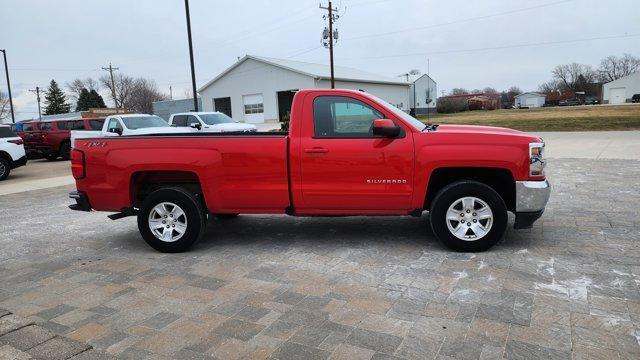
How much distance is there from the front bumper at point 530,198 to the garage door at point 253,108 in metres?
39.9

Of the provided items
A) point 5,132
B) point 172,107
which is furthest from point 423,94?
point 5,132

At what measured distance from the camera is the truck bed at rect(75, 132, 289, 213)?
5262mm

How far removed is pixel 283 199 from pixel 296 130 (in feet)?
2.54

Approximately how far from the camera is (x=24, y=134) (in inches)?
812

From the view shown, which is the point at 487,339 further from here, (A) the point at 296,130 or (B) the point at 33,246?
(B) the point at 33,246

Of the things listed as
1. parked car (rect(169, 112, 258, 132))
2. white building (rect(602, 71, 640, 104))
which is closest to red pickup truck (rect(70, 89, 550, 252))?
parked car (rect(169, 112, 258, 132))

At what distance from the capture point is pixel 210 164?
5332 millimetres

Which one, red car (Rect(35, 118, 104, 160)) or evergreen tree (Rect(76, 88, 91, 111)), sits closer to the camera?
red car (Rect(35, 118, 104, 160))

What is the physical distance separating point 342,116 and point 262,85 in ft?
128

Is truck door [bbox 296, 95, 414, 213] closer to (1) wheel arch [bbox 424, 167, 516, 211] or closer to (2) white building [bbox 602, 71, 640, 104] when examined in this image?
(1) wheel arch [bbox 424, 167, 516, 211]

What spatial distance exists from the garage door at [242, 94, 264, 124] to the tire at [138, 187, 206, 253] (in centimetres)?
3877

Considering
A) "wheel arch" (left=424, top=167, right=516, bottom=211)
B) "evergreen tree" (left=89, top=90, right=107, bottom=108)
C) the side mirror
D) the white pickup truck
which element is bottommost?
"wheel arch" (left=424, top=167, right=516, bottom=211)

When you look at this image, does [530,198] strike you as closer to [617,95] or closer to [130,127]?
[130,127]

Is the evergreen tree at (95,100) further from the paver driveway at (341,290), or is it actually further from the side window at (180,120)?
the paver driveway at (341,290)
